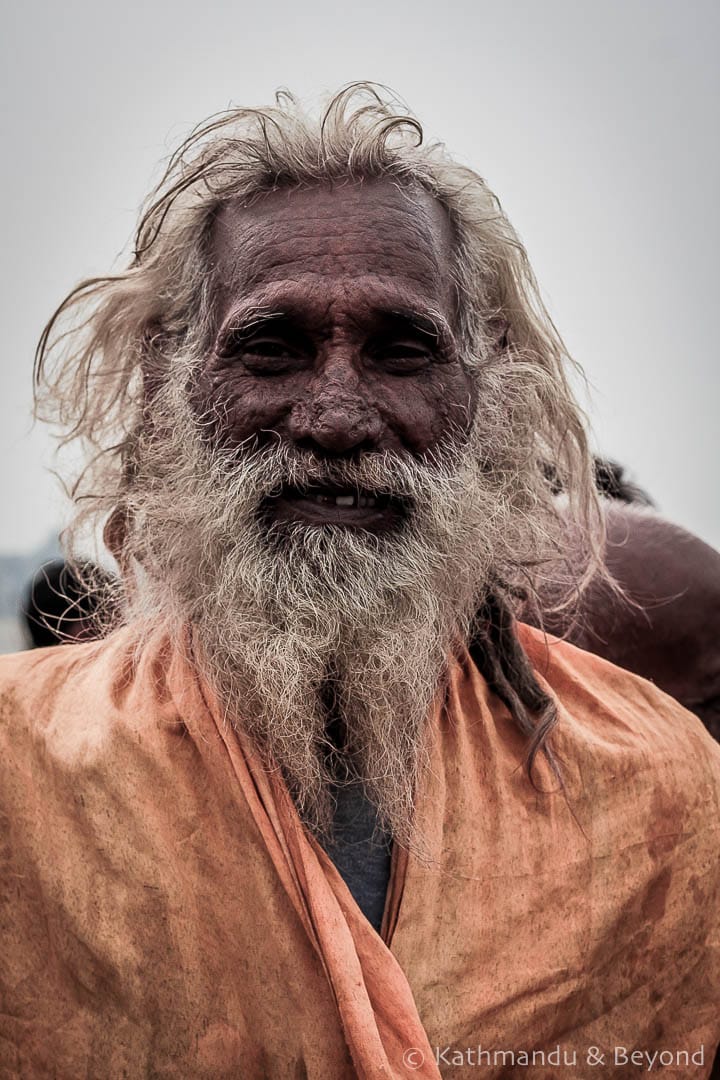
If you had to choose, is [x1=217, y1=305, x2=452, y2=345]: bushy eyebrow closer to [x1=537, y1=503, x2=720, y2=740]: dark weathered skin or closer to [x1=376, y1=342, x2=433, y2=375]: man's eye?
[x1=376, y1=342, x2=433, y2=375]: man's eye

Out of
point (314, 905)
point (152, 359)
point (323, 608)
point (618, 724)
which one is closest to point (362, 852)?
point (314, 905)

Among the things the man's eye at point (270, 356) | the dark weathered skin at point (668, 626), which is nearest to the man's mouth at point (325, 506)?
the man's eye at point (270, 356)

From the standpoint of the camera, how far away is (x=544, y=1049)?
229cm

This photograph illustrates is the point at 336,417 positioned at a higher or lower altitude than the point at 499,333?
lower

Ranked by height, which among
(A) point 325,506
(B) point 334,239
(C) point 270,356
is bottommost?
(A) point 325,506

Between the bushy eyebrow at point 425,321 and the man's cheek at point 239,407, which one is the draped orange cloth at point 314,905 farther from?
the bushy eyebrow at point 425,321

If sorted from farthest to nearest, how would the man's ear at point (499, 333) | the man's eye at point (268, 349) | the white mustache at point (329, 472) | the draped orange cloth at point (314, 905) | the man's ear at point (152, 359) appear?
the man's ear at point (499, 333) < the man's ear at point (152, 359) < the man's eye at point (268, 349) < the white mustache at point (329, 472) < the draped orange cloth at point (314, 905)

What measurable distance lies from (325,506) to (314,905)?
0.87 m

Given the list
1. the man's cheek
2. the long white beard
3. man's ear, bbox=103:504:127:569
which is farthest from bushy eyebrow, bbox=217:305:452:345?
man's ear, bbox=103:504:127:569

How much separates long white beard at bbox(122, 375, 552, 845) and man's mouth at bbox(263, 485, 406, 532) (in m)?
0.02

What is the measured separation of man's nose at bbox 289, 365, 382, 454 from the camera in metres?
2.34

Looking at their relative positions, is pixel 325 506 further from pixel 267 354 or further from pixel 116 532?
pixel 116 532

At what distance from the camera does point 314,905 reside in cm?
208

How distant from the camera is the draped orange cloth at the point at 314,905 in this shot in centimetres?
209
